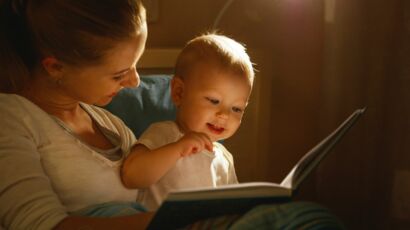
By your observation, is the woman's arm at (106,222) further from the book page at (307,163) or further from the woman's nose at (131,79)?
the woman's nose at (131,79)

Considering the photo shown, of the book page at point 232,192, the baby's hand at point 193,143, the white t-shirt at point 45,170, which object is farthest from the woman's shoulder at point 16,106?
the book page at point 232,192

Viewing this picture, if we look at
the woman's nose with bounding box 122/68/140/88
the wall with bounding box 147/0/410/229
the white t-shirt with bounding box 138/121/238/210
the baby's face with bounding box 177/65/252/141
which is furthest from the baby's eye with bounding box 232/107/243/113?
the wall with bounding box 147/0/410/229

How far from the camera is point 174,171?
3.92ft

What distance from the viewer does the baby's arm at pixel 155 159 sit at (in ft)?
3.62

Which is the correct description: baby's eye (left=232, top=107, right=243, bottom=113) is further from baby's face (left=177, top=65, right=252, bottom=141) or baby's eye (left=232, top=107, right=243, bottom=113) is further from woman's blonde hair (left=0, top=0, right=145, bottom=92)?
woman's blonde hair (left=0, top=0, right=145, bottom=92)

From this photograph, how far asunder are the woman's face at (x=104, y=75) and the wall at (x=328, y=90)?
736 mm

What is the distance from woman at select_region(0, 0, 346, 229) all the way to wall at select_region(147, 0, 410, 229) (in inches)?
29.9

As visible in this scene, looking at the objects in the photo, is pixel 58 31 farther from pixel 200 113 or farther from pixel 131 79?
pixel 200 113

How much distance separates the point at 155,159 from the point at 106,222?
24 centimetres

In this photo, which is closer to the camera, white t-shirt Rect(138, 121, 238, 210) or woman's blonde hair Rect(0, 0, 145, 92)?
woman's blonde hair Rect(0, 0, 145, 92)

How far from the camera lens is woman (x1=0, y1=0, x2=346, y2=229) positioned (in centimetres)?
101

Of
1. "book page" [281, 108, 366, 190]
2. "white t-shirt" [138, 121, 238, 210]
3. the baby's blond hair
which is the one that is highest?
the baby's blond hair

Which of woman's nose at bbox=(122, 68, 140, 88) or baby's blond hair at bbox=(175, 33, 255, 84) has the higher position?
baby's blond hair at bbox=(175, 33, 255, 84)

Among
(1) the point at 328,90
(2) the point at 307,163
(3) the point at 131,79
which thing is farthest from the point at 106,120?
(1) the point at 328,90
